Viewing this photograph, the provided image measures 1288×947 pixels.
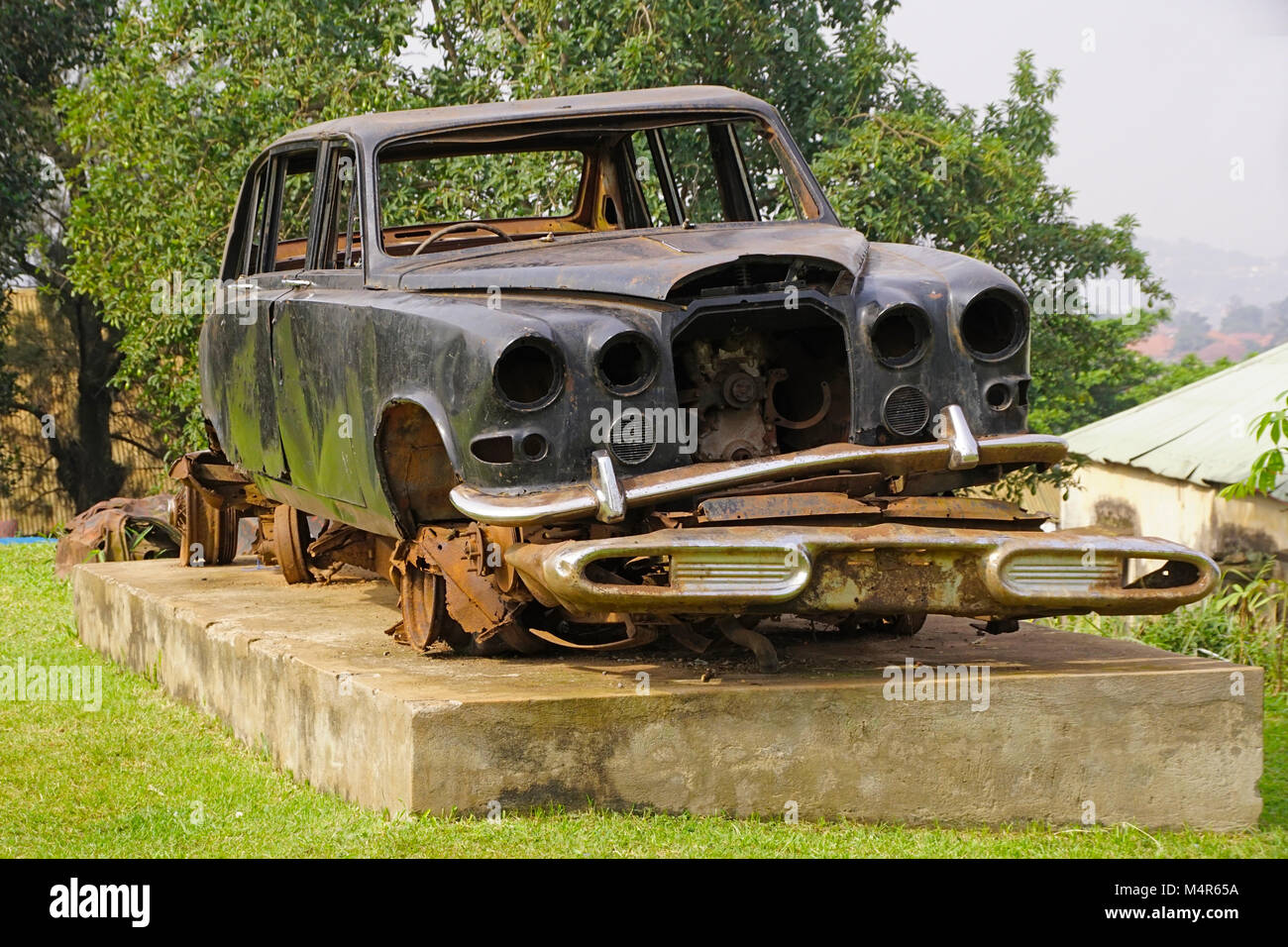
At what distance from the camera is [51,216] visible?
68.9 ft

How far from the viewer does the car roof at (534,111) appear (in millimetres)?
6309

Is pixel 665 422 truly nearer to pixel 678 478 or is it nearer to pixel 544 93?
pixel 678 478

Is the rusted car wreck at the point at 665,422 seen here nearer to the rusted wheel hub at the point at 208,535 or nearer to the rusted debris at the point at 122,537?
the rusted wheel hub at the point at 208,535

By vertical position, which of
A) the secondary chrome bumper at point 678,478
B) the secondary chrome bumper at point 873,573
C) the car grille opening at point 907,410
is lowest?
the secondary chrome bumper at point 873,573

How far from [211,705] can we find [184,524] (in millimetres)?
2730

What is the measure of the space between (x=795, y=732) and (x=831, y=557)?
23.2 inches

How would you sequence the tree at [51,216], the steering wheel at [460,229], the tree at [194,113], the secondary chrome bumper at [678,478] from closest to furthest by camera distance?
1. the secondary chrome bumper at [678,478]
2. the steering wheel at [460,229]
3. the tree at [194,113]
4. the tree at [51,216]

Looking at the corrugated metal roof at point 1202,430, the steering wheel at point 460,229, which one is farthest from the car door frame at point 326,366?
the corrugated metal roof at point 1202,430

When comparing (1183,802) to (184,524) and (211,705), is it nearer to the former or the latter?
(211,705)

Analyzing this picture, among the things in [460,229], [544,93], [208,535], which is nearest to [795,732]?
[460,229]

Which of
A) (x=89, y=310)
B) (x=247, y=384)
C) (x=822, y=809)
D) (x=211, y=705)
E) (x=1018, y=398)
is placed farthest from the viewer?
(x=89, y=310)

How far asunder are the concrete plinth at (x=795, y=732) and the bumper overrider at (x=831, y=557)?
0.31 metres

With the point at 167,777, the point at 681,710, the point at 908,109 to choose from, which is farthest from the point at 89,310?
the point at 681,710

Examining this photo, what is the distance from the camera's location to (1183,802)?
17.8ft
